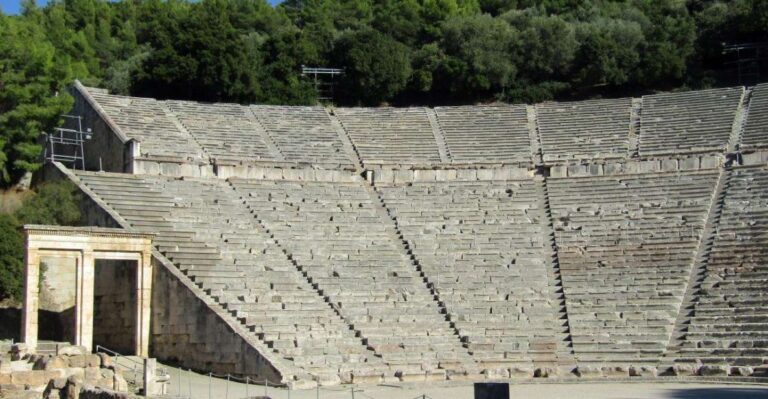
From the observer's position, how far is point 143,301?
23.8 m

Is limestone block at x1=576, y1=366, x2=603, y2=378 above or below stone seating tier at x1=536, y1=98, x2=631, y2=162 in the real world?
below

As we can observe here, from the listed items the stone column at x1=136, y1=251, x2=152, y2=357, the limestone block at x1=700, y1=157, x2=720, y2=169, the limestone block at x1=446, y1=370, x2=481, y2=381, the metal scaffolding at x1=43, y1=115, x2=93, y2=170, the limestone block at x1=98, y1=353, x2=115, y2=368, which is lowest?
the limestone block at x1=446, y1=370, x2=481, y2=381

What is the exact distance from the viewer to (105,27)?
2143 inches

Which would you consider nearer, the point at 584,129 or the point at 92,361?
the point at 92,361

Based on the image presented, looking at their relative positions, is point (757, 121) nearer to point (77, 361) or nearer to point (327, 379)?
point (327, 379)

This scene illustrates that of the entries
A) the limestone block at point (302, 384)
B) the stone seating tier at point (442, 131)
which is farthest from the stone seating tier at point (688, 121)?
the limestone block at point (302, 384)

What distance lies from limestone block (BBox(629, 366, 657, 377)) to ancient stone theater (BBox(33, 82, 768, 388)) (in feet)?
0.17

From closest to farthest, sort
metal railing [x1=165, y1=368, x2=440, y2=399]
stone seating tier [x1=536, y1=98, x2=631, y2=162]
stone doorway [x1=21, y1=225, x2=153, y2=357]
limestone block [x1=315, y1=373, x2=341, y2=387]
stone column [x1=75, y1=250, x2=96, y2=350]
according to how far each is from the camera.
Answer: metal railing [x1=165, y1=368, x2=440, y2=399], limestone block [x1=315, y1=373, x2=341, y2=387], stone doorway [x1=21, y1=225, x2=153, y2=357], stone column [x1=75, y1=250, x2=96, y2=350], stone seating tier [x1=536, y1=98, x2=631, y2=162]

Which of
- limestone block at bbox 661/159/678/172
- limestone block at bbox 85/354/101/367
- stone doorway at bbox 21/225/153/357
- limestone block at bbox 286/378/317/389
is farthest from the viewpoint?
limestone block at bbox 661/159/678/172

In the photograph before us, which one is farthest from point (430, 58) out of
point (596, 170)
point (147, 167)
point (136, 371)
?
point (136, 371)

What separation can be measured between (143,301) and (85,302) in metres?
1.36

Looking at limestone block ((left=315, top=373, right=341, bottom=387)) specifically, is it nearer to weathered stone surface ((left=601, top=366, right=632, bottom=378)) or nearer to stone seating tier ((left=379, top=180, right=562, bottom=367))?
stone seating tier ((left=379, top=180, right=562, bottom=367))

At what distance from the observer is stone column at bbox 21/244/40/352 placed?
21969 millimetres

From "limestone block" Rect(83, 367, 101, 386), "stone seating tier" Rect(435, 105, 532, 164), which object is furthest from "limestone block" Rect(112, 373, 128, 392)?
"stone seating tier" Rect(435, 105, 532, 164)
